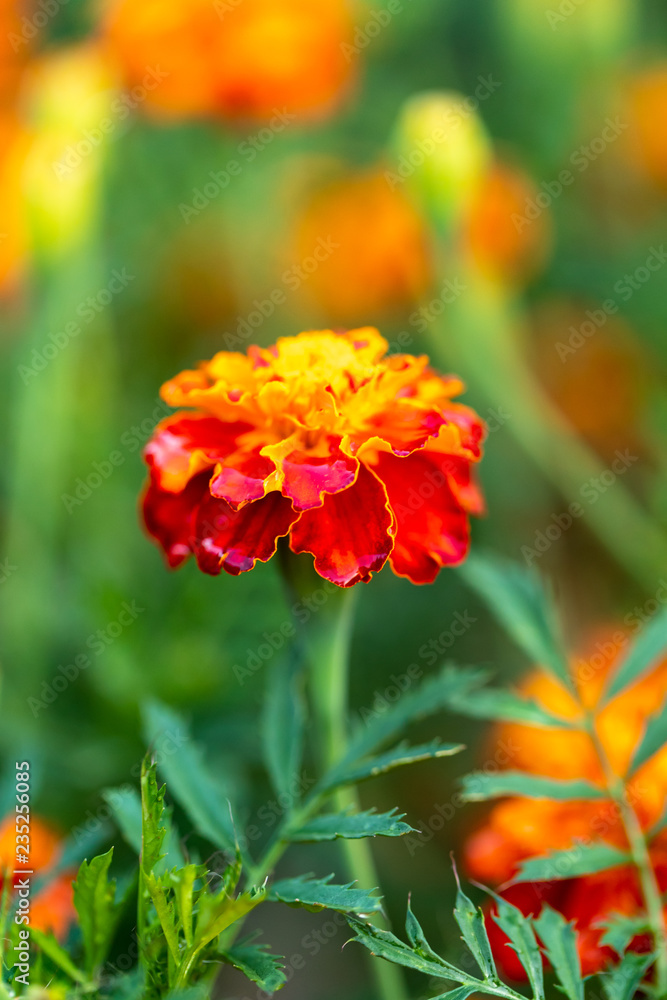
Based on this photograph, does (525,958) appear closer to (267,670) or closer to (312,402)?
(312,402)

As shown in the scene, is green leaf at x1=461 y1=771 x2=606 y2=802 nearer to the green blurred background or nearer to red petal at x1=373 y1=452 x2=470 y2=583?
red petal at x1=373 y1=452 x2=470 y2=583

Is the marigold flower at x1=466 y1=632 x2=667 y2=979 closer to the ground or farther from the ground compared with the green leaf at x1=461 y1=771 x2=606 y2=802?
closer to the ground

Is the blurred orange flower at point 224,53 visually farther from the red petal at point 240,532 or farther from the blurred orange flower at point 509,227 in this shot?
the red petal at point 240,532

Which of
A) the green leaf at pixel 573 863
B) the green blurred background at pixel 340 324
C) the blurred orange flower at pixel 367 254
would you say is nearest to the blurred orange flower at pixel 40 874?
the green blurred background at pixel 340 324

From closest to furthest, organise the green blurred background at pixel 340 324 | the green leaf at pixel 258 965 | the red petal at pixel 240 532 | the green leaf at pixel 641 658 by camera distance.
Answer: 1. the green leaf at pixel 258 965
2. the red petal at pixel 240 532
3. the green leaf at pixel 641 658
4. the green blurred background at pixel 340 324

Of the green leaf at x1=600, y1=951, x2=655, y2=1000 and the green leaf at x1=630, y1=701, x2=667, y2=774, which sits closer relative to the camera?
the green leaf at x1=600, y1=951, x2=655, y2=1000

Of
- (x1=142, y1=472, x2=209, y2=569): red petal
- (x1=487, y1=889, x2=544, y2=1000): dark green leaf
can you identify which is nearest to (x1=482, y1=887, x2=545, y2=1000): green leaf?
(x1=487, y1=889, x2=544, y2=1000): dark green leaf
